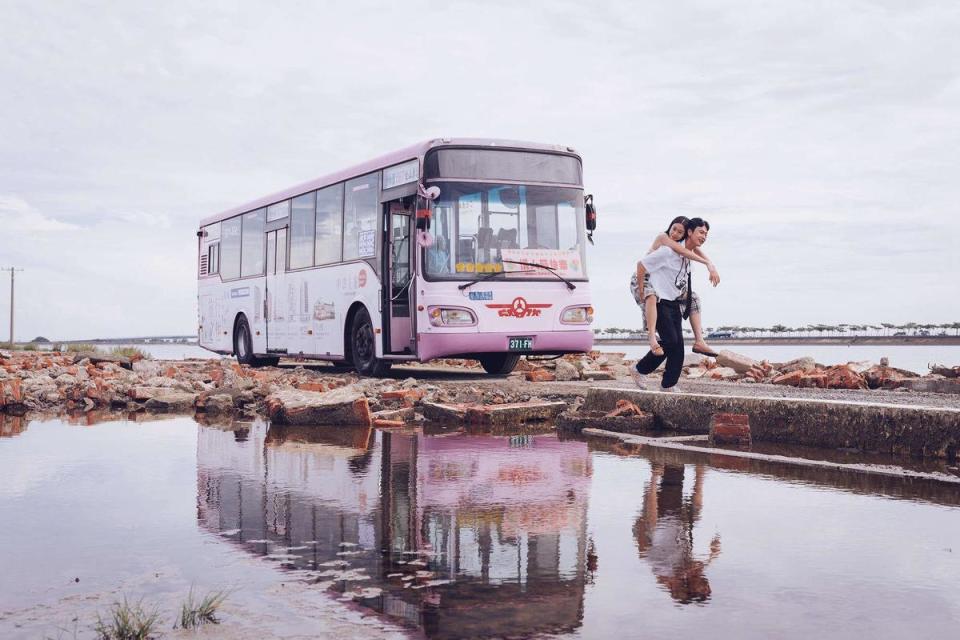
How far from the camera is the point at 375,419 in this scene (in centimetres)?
1149

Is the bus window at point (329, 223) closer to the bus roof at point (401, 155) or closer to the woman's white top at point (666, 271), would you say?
the bus roof at point (401, 155)

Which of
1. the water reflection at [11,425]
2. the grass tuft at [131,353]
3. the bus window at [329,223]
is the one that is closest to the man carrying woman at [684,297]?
the water reflection at [11,425]

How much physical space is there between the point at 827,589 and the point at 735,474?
10.2 feet

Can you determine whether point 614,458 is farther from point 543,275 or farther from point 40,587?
point 543,275

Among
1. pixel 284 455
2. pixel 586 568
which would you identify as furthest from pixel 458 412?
pixel 586 568

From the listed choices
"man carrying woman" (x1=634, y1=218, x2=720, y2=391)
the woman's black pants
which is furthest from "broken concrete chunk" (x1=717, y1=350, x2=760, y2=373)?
"man carrying woman" (x1=634, y1=218, x2=720, y2=391)

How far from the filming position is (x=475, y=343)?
15.0 meters

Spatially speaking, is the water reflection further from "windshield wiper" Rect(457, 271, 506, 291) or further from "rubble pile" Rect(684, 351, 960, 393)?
"rubble pile" Rect(684, 351, 960, 393)

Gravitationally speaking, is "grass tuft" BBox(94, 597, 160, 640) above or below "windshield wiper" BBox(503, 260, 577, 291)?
below

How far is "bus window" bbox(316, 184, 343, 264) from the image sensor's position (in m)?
18.0

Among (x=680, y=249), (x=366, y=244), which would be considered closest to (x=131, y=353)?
(x=366, y=244)

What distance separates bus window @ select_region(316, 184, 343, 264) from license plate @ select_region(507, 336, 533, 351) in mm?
4245

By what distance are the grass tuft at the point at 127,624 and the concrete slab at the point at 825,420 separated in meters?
6.09

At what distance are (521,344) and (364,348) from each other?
3352 millimetres
